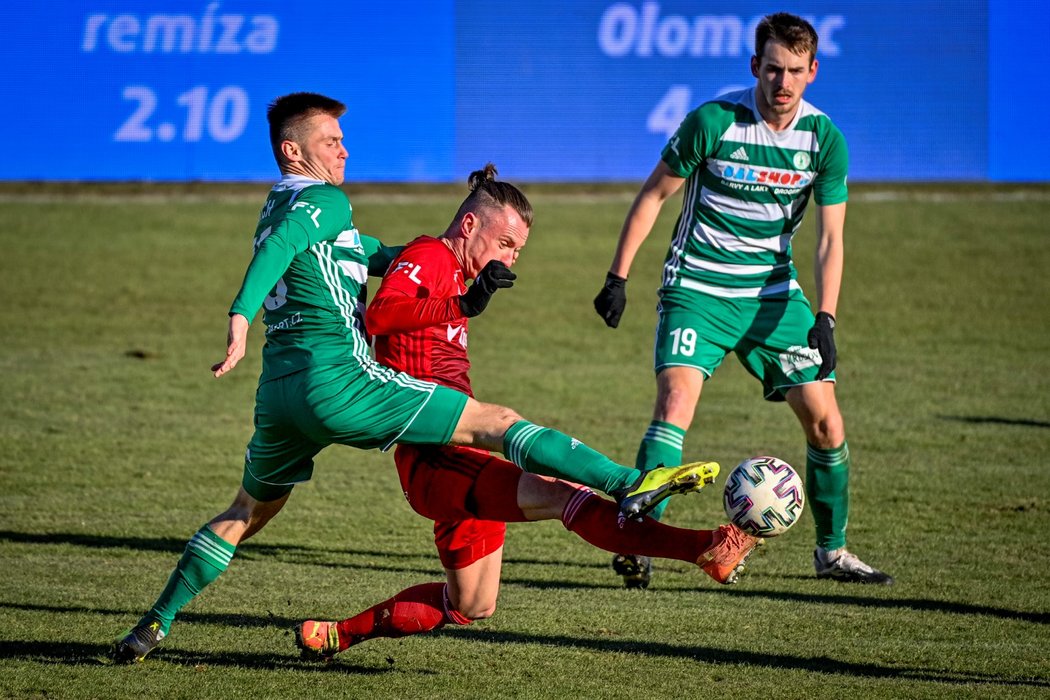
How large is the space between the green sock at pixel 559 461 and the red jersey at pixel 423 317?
18.8 inches

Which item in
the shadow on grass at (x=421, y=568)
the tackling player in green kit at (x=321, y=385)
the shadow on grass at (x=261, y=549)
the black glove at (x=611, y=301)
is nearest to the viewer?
the tackling player in green kit at (x=321, y=385)

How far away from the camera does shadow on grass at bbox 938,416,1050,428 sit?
10.1 m

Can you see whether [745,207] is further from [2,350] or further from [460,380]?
[2,350]

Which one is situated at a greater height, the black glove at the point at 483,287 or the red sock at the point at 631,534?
the black glove at the point at 483,287

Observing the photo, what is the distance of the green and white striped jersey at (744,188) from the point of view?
6344 millimetres

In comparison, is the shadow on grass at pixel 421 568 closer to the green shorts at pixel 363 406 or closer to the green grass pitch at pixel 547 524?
the green grass pitch at pixel 547 524

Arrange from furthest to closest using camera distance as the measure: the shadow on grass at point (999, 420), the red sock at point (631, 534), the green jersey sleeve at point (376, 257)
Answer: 1. the shadow on grass at point (999, 420)
2. the green jersey sleeve at point (376, 257)
3. the red sock at point (631, 534)

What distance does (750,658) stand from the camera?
505 centimetres

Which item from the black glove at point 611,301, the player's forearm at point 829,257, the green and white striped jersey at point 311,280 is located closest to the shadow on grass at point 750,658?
the green and white striped jersey at point 311,280

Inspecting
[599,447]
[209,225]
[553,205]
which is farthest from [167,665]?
[553,205]

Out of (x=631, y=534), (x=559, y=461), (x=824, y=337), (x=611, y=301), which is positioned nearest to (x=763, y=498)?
(x=631, y=534)

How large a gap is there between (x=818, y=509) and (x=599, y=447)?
2.83 meters

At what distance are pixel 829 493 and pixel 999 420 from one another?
14.2 ft

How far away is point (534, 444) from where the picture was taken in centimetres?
443
